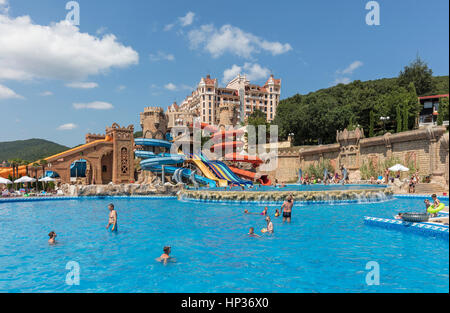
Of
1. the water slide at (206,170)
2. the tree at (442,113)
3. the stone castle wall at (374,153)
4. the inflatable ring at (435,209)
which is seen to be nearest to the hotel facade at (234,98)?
the stone castle wall at (374,153)

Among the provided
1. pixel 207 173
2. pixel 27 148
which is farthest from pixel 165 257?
pixel 27 148

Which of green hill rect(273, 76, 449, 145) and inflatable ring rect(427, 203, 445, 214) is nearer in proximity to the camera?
inflatable ring rect(427, 203, 445, 214)

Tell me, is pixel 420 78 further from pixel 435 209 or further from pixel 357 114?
pixel 435 209

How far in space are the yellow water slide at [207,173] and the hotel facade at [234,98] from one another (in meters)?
49.7

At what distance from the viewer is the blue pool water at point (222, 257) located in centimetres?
583

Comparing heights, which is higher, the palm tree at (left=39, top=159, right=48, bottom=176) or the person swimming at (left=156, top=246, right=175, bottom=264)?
the palm tree at (left=39, top=159, right=48, bottom=176)

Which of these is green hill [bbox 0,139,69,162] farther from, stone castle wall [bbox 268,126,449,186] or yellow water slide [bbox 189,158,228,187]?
stone castle wall [bbox 268,126,449,186]

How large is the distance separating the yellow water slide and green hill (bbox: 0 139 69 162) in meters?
74.6

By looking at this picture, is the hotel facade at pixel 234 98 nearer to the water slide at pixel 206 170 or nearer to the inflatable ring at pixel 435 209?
the water slide at pixel 206 170

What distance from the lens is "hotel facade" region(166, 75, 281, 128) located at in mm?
86812

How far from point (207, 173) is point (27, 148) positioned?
95185 mm

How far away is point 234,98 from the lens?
297 feet

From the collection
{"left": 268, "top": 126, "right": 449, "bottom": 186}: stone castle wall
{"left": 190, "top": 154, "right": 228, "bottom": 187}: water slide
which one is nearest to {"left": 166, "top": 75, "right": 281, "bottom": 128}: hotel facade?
{"left": 268, "top": 126, "right": 449, "bottom": 186}: stone castle wall
